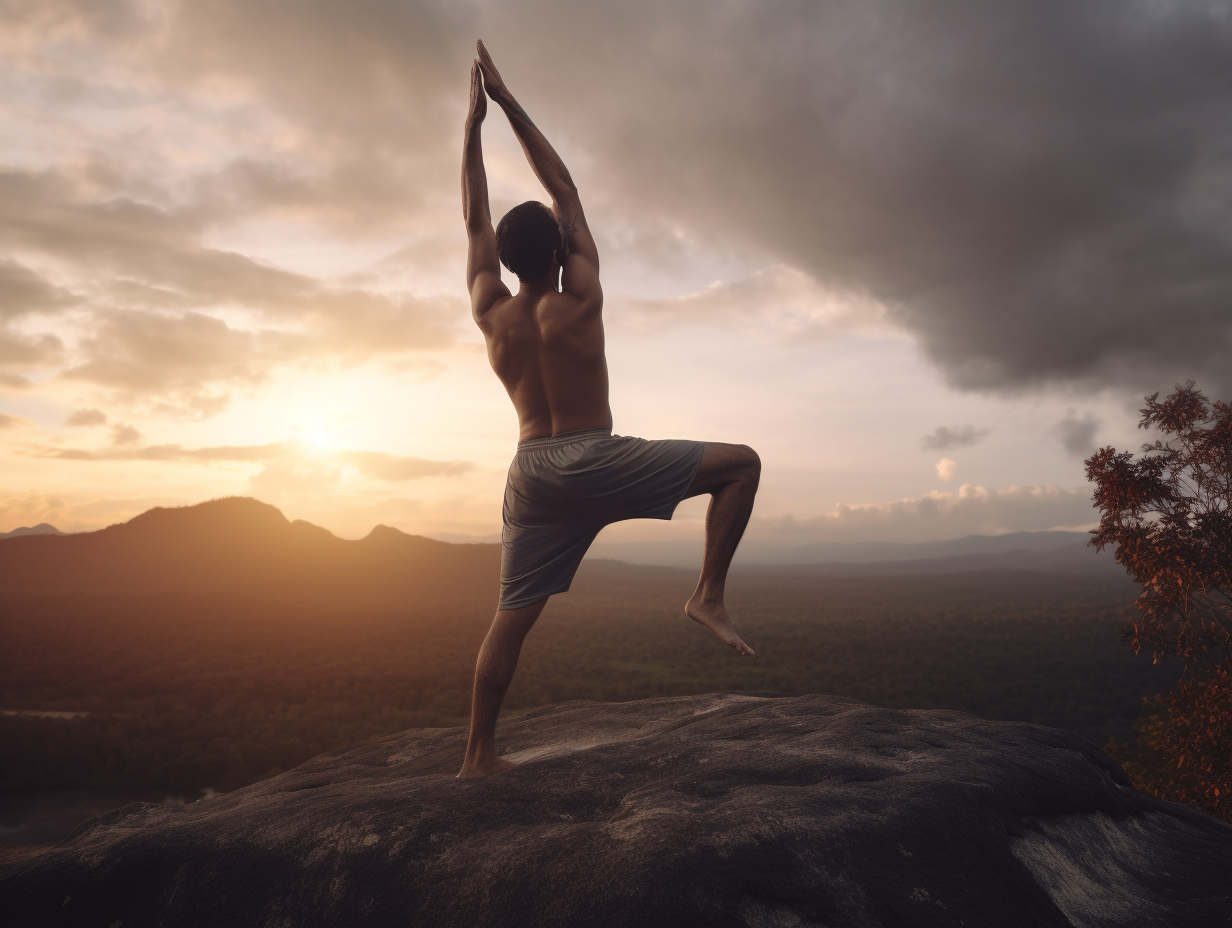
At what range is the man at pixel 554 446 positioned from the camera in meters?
3.90

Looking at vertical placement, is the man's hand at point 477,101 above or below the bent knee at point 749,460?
above

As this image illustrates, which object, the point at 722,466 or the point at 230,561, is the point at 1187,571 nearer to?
the point at 722,466

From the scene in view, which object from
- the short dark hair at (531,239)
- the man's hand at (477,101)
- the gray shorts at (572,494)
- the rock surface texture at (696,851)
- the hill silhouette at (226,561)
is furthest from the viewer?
the hill silhouette at (226,561)

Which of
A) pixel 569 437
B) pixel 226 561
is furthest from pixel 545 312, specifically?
pixel 226 561

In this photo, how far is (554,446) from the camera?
400 centimetres

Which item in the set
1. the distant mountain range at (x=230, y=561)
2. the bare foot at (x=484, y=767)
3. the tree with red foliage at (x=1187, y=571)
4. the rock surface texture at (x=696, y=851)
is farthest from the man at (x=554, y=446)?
the distant mountain range at (x=230, y=561)

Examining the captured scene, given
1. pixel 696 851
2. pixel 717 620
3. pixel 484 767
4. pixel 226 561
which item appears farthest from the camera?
pixel 226 561

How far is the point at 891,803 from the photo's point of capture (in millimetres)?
2996

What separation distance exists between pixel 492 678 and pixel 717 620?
136cm

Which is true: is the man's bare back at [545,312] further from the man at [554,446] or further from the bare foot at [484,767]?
the bare foot at [484,767]

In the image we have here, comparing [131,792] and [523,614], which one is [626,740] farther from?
[131,792]

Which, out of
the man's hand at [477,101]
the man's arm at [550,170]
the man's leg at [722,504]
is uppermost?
the man's hand at [477,101]

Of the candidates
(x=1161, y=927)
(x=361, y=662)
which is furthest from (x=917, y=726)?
(x=361, y=662)

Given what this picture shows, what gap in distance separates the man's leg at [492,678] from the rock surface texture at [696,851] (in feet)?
1.12
